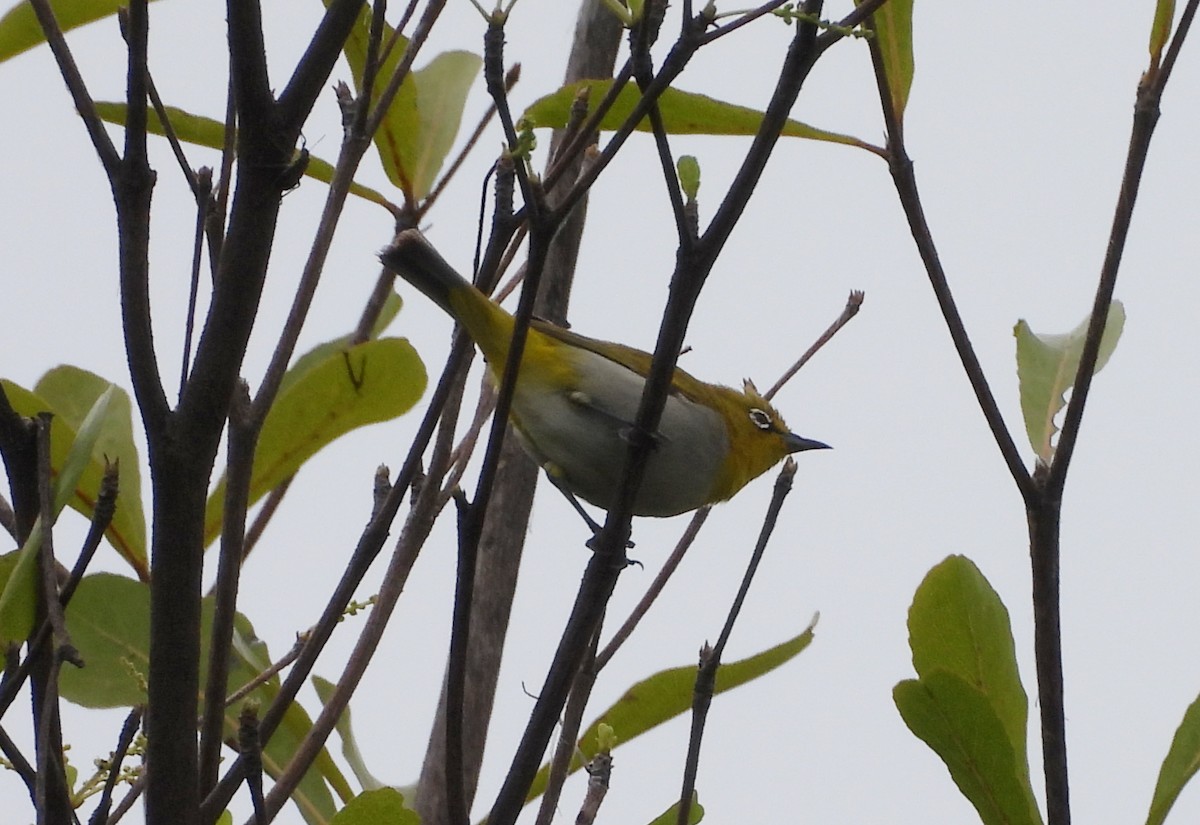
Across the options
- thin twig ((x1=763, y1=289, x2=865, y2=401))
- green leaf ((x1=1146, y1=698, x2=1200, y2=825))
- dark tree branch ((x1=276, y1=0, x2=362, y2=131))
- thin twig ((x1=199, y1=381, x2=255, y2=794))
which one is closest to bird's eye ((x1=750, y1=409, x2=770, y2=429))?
thin twig ((x1=763, y1=289, x2=865, y2=401))

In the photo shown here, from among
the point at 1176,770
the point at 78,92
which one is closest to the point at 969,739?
the point at 1176,770

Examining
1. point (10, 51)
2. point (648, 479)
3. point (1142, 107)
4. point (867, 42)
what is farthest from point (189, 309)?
point (648, 479)

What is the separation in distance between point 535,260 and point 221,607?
0.59 m

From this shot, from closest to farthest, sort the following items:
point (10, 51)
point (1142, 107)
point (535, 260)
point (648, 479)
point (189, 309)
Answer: point (535, 260)
point (1142, 107)
point (189, 309)
point (10, 51)
point (648, 479)

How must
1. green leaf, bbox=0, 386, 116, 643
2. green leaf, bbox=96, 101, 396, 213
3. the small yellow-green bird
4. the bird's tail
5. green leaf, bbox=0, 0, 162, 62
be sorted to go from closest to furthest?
green leaf, bbox=0, 386, 116, 643 < green leaf, bbox=0, 0, 162, 62 < green leaf, bbox=96, 101, 396, 213 < the bird's tail < the small yellow-green bird

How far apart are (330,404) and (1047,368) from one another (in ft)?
3.69

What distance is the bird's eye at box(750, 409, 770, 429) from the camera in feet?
12.3

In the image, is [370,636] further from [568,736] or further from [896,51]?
[896,51]

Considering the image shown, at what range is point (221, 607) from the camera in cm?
166

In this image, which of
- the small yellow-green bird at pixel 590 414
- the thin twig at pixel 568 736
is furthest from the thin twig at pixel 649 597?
the small yellow-green bird at pixel 590 414

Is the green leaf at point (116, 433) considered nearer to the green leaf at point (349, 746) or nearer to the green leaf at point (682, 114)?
the green leaf at point (349, 746)

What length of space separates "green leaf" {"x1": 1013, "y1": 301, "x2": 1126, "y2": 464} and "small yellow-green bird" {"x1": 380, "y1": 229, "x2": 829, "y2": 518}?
0.91m

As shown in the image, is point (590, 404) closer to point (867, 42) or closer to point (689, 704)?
point (689, 704)

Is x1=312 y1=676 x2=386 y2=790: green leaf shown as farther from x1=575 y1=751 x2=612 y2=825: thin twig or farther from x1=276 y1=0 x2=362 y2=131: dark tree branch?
x1=276 y1=0 x2=362 y2=131: dark tree branch
